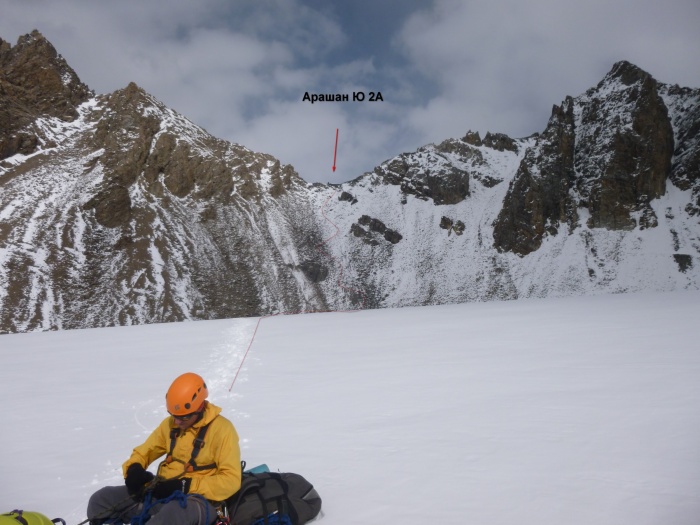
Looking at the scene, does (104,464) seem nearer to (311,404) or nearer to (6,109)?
(311,404)

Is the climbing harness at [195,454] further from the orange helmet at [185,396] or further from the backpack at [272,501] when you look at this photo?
the backpack at [272,501]

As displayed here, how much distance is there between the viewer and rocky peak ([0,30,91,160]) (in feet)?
273

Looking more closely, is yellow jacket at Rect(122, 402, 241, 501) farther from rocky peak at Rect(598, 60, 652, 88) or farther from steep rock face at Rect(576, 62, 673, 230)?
rocky peak at Rect(598, 60, 652, 88)

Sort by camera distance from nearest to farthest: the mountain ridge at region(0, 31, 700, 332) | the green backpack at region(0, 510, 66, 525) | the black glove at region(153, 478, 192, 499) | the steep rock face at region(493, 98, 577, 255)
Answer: the green backpack at region(0, 510, 66, 525) → the black glove at region(153, 478, 192, 499) → the mountain ridge at region(0, 31, 700, 332) → the steep rock face at region(493, 98, 577, 255)

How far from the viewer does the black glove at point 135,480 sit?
3730mm

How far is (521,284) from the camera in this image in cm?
7769

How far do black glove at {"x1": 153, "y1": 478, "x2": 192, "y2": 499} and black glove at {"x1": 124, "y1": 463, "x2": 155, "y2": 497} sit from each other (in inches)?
6.0

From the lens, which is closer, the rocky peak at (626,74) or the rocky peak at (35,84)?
the rocky peak at (35,84)

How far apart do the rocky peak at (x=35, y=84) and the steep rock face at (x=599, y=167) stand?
3887 inches

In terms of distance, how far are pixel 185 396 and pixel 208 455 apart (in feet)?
2.10

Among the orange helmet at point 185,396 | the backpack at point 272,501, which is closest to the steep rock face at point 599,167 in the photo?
the backpack at point 272,501

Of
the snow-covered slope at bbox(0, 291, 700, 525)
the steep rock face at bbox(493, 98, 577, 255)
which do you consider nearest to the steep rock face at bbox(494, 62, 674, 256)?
the steep rock face at bbox(493, 98, 577, 255)

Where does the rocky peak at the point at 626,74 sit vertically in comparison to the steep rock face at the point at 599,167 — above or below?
above

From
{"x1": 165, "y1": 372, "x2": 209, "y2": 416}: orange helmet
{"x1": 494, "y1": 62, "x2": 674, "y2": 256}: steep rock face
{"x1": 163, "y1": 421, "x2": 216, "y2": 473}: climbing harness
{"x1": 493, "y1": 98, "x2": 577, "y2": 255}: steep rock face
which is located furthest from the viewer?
{"x1": 493, "y1": 98, "x2": 577, "y2": 255}: steep rock face
